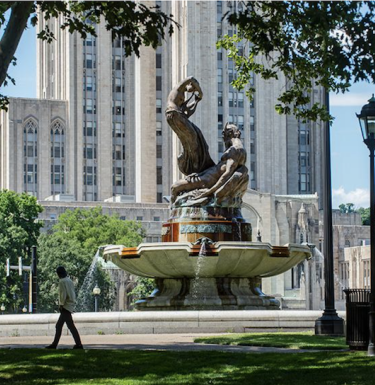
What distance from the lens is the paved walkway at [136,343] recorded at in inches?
892

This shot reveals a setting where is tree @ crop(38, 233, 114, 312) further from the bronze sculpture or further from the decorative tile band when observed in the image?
the decorative tile band

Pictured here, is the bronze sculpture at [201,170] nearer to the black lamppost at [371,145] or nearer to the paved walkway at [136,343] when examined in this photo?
the paved walkway at [136,343]

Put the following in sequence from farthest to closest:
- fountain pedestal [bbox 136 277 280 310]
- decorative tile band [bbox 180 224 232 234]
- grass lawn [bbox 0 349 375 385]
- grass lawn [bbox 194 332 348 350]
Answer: decorative tile band [bbox 180 224 232 234]
fountain pedestal [bbox 136 277 280 310]
grass lawn [bbox 194 332 348 350]
grass lawn [bbox 0 349 375 385]

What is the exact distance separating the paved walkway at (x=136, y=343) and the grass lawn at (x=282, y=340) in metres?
0.46

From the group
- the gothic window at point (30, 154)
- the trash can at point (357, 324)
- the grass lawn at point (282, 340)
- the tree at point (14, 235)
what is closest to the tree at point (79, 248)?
the tree at point (14, 235)

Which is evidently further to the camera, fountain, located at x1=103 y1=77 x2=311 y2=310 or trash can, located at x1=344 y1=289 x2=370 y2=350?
fountain, located at x1=103 y1=77 x2=311 y2=310

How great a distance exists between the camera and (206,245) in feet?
98.9

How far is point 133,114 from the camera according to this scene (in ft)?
527

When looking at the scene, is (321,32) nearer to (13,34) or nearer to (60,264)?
(13,34)

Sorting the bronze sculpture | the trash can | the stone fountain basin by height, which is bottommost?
the trash can

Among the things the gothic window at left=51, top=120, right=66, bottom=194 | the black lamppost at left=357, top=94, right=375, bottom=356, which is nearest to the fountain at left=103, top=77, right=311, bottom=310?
the black lamppost at left=357, top=94, right=375, bottom=356

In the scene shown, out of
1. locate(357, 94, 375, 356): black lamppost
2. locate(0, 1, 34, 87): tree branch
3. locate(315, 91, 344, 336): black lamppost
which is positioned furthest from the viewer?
locate(315, 91, 344, 336): black lamppost

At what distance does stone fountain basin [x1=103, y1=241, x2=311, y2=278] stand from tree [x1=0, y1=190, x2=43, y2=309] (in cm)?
5030

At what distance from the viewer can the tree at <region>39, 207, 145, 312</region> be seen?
9231 cm
